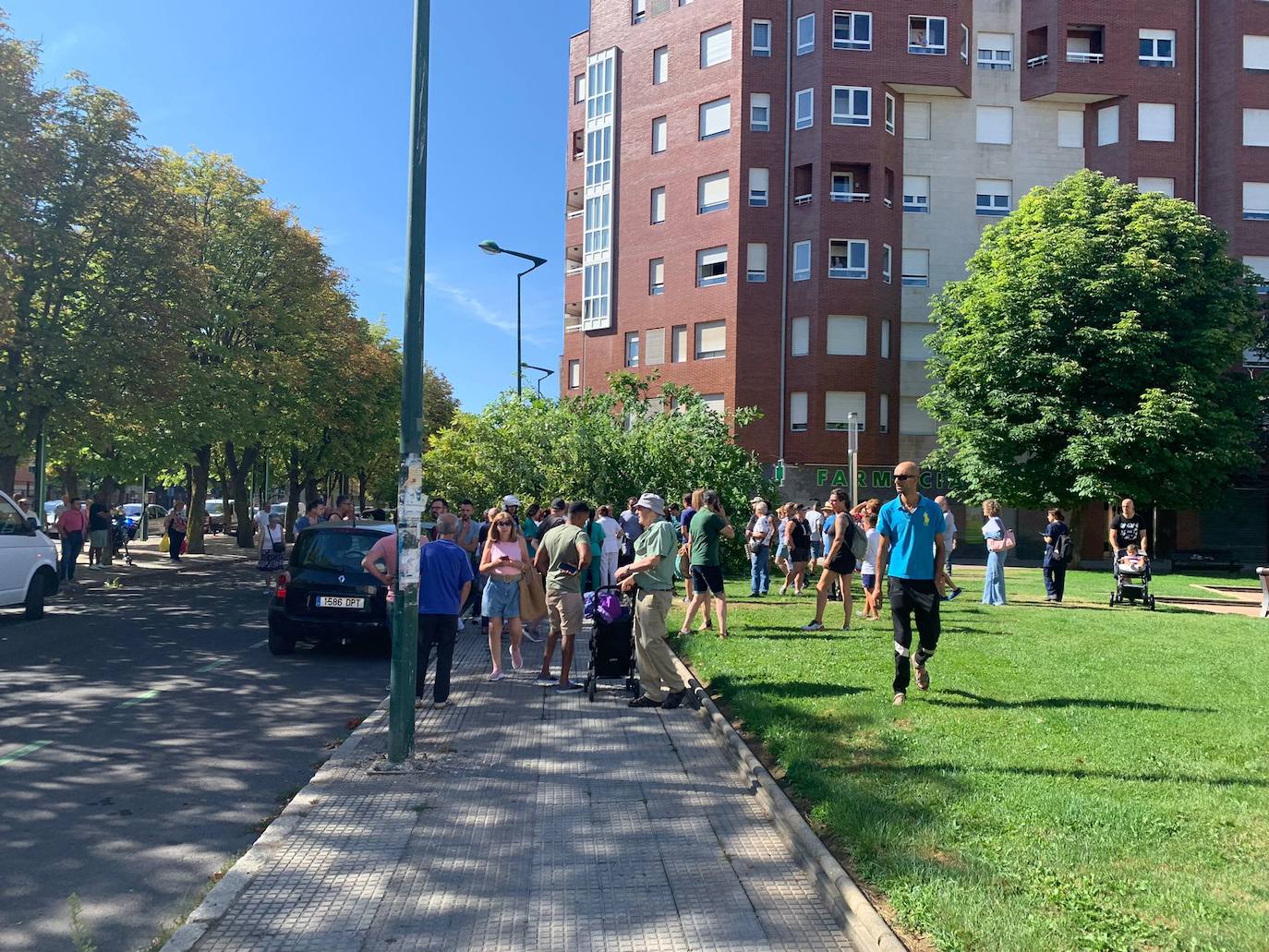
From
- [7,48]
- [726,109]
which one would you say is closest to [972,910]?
[7,48]

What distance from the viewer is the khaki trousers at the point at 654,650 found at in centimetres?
880

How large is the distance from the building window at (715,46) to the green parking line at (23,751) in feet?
124

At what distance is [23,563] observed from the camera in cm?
1465

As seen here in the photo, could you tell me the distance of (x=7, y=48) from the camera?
18.5 m

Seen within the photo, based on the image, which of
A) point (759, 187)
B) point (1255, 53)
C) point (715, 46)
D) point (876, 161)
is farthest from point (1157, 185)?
point (715, 46)

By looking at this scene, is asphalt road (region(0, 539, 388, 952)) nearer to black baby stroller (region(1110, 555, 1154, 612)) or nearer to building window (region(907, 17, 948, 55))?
black baby stroller (region(1110, 555, 1154, 612))

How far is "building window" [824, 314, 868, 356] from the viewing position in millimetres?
38125

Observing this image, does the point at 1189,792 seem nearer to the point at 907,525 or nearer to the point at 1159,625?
the point at 907,525

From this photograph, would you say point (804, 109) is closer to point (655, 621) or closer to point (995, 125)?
point (995, 125)

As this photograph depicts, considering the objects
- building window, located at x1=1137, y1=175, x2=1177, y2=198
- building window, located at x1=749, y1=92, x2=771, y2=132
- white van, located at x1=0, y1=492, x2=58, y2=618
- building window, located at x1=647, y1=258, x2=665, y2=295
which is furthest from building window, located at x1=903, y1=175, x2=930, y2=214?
white van, located at x1=0, y1=492, x2=58, y2=618

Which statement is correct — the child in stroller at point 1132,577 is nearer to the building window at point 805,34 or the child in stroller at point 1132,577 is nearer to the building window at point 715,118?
the building window at point 715,118

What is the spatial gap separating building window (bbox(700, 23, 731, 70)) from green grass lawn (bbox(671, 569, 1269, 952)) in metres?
33.4

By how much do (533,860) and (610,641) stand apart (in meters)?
4.44

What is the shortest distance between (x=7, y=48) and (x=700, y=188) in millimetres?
26168
